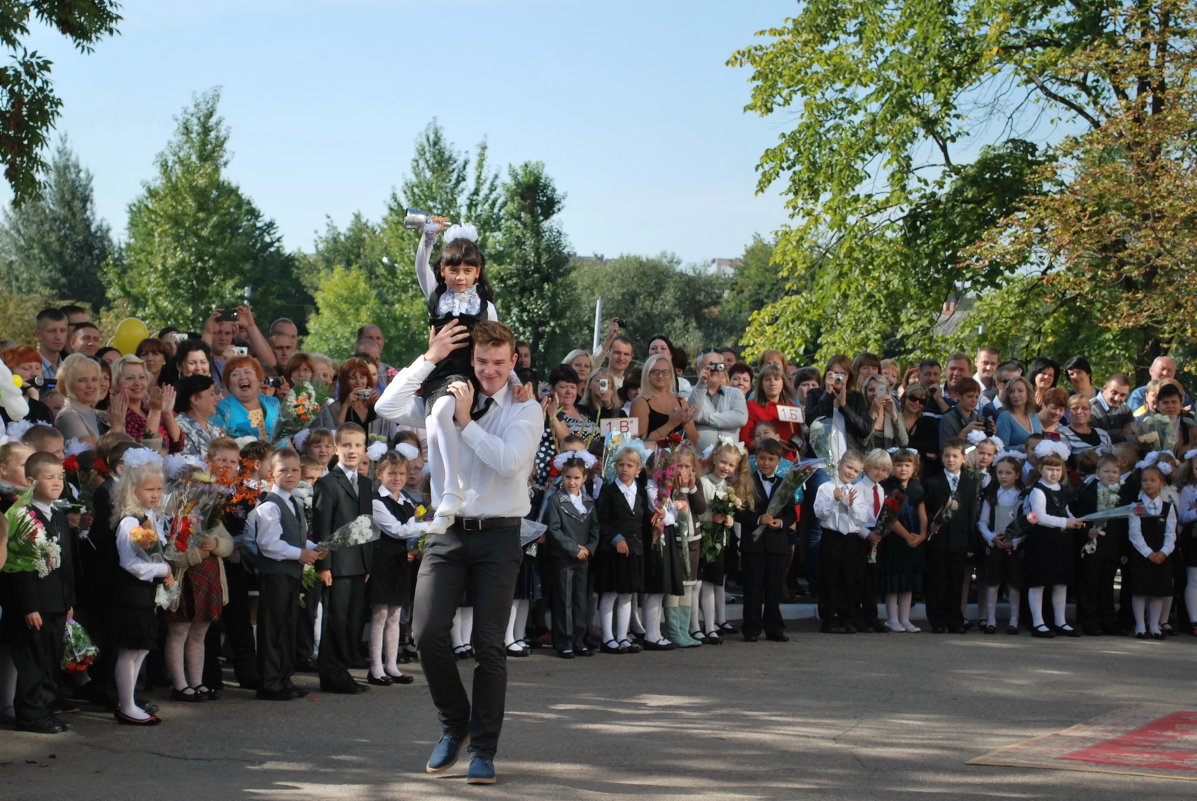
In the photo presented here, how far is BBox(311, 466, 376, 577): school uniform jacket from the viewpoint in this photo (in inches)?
359

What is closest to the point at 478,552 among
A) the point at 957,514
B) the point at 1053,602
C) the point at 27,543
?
the point at 27,543

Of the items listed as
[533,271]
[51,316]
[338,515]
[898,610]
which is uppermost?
[533,271]

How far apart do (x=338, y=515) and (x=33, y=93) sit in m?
6.61

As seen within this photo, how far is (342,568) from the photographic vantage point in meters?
9.14

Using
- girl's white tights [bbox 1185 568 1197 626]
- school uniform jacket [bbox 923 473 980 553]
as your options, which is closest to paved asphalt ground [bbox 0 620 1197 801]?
school uniform jacket [bbox 923 473 980 553]

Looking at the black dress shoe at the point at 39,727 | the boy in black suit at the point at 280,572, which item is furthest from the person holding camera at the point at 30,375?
the black dress shoe at the point at 39,727

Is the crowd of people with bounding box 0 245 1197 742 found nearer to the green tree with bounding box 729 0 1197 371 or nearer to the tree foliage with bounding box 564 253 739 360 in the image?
the green tree with bounding box 729 0 1197 371

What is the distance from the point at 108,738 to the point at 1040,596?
26.9 feet

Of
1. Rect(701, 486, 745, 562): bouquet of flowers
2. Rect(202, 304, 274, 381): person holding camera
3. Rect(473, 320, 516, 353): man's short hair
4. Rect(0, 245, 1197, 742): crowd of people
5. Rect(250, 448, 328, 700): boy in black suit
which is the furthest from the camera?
Rect(701, 486, 745, 562): bouquet of flowers

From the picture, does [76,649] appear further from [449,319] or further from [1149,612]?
[1149,612]

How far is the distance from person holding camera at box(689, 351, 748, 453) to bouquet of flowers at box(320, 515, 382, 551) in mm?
4039

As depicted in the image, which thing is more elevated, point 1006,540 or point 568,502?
point 568,502

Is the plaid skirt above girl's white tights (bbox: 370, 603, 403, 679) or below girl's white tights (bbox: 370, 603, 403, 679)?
above

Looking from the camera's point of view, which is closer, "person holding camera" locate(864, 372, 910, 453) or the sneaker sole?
the sneaker sole
